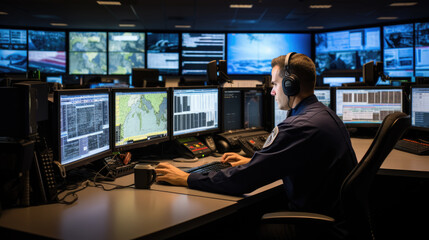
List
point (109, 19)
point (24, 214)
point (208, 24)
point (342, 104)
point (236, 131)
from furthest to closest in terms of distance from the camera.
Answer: point (208, 24)
point (109, 19)
point (342, 104)
point (236, 131)
point (24, 214)

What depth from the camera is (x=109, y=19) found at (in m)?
7.29

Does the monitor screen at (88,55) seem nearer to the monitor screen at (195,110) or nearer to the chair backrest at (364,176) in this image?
the monitor screen at (195,110)

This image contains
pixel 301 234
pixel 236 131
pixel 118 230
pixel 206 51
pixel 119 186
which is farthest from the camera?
pixel 206 51

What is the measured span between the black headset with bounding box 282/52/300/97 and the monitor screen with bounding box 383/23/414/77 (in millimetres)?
6765

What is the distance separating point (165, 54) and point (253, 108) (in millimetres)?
5874

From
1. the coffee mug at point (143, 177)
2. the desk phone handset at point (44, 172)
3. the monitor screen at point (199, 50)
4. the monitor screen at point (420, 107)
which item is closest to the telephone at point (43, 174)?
the desk phone handset at point (44, 172)

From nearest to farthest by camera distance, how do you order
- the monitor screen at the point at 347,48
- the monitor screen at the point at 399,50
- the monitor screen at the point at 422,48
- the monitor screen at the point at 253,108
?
the monitor screen at the point at 253,108 → the monitor screen at the point at 422,48 → the monitor screen at the point at 399,50 → the monitor screen at the point at 347,48

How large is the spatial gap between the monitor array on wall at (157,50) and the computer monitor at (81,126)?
6.68m

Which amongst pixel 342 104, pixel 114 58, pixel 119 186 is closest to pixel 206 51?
pixel 114 58

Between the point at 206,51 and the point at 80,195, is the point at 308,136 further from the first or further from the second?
the point at 206,51

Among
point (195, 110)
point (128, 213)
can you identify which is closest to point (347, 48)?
point (195, 110)

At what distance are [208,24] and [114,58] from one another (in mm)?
2265

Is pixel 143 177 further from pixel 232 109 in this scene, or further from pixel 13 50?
pixel 13 50

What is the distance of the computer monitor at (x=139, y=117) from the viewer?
187cm
